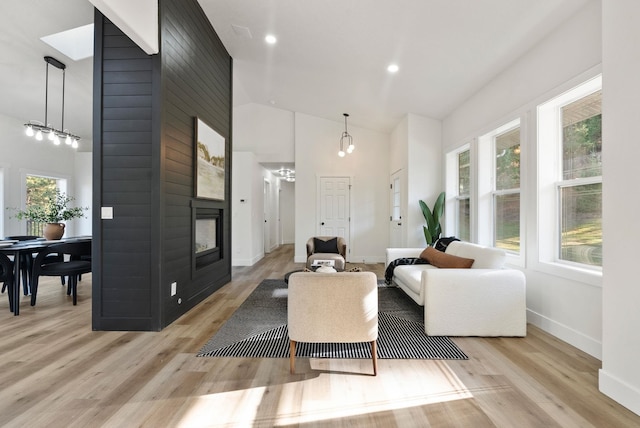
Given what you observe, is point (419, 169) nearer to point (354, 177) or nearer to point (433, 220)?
point (433, 220)

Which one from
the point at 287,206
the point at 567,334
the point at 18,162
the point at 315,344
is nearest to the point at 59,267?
the point at 315,344

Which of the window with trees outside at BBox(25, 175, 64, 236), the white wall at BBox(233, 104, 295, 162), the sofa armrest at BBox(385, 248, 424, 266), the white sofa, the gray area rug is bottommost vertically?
the gray area rug

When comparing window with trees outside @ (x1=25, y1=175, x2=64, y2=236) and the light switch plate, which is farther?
window with trees outside @ (x1=25, y1=175, x2=64, y2=236)

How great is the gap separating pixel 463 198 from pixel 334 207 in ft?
9.61

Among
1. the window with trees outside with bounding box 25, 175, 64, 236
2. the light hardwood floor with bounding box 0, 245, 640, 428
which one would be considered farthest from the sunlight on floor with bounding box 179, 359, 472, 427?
the window with trees outside with bounding box 25, 175, 64, 236

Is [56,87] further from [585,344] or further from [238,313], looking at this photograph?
[585,344]

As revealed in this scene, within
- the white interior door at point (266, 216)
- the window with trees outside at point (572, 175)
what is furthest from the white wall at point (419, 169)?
the white interior door at point (266, 216)

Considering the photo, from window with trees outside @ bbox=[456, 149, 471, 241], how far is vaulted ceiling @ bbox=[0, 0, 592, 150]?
2.86 ft

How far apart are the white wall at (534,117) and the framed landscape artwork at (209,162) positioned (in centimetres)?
356

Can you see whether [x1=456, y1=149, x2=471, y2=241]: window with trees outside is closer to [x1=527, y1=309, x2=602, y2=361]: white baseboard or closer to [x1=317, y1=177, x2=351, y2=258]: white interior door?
[x1=527, y1=309, x2=602, y2=361]: white baseboard

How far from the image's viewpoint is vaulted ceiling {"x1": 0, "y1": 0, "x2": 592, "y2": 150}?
2822mm

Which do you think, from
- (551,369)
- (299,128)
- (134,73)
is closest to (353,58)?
(134,73)

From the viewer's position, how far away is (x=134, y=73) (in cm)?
283

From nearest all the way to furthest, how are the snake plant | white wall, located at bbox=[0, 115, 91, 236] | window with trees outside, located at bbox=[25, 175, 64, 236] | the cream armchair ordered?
the cream armchair → the snake plant → white wall, located at bbox=[0, 115, 91, 236] → window with trees outside, located at bbox=[25, 175, 64, 236]
